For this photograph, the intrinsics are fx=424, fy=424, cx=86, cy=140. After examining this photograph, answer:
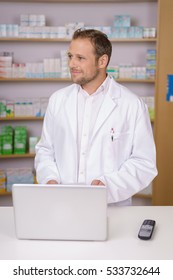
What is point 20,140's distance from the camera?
473cm

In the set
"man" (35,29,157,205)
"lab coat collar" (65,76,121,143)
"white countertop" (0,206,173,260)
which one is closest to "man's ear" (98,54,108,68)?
"man" (35,29,157,205)

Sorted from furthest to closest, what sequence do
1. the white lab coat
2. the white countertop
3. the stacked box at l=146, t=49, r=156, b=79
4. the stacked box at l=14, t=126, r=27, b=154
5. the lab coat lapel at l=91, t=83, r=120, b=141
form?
the stacked box at l=14, t=126, r=27, b=154, the stacked box at l=146, t=49, r=156, b=79, the lab coat lapel at l=91, t=83, r=120, b=141, the white lab coat, the white countertop

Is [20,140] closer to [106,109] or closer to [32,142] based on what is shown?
[32,142]

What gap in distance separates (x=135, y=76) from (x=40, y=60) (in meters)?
1.11

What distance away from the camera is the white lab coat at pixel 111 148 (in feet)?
8.05

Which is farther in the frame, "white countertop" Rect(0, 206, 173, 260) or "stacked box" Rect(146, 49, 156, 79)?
"stacked box" Rect(146, 49, 156, 79)

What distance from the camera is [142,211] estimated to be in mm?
2246

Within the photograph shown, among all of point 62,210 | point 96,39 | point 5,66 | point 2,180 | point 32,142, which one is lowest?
point 2,180

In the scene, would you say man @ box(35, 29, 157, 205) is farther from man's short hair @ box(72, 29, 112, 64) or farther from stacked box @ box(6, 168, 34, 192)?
stacked box @ box(6, 168, 34, 192)

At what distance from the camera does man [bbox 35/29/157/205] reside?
2.46 metres

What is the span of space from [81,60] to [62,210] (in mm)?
1036

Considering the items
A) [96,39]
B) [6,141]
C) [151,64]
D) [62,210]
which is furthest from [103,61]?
[6,141]

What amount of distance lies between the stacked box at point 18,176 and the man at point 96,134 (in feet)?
7.07

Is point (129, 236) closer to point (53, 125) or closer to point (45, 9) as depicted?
point (53, 125)
